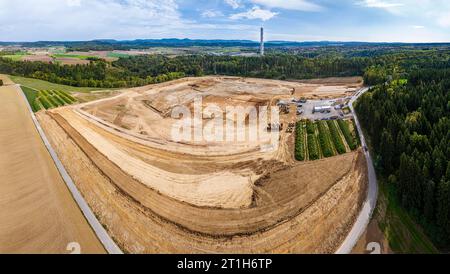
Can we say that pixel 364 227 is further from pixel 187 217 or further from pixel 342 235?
pixel 187 217

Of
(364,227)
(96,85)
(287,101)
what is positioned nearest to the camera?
(364,227)

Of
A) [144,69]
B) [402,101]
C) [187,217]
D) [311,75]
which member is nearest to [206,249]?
[187,217]

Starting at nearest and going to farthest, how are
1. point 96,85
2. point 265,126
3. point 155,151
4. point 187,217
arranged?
point 187,217, point 155,151, point 265,126, point 96,85

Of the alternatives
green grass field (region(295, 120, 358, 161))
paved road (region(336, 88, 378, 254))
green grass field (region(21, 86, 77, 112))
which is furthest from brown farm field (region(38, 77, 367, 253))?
green grass field (region(21, 86, 77, 112))

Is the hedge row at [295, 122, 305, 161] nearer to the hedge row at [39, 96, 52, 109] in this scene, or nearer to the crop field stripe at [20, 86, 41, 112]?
the hedge row at [39, 96, 52, 109]

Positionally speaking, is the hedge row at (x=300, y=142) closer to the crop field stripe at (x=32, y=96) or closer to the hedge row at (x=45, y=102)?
the hedge row at (x=45, y=102)

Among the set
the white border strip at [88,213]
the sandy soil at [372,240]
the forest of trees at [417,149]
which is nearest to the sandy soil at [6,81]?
the white border strip at [88,213]
